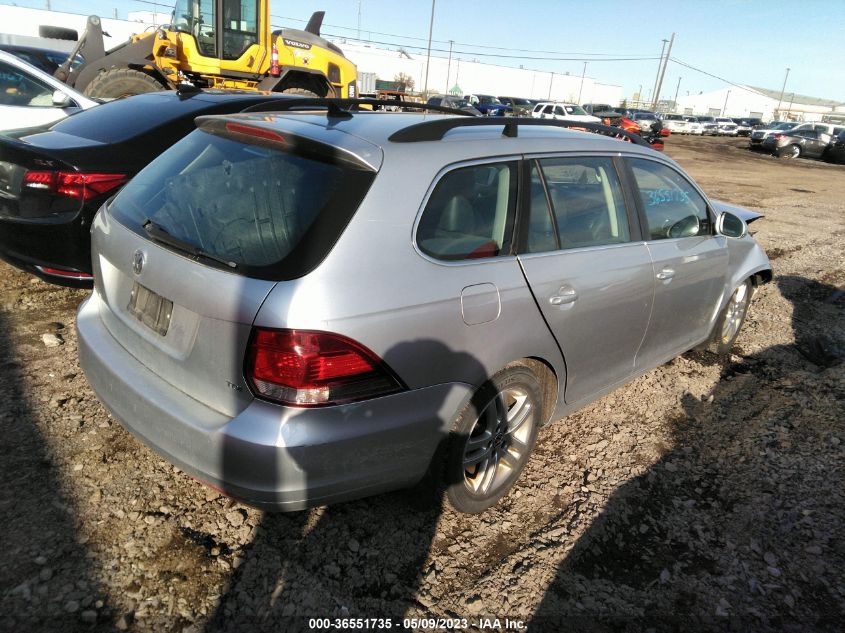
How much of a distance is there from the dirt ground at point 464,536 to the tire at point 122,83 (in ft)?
26.5

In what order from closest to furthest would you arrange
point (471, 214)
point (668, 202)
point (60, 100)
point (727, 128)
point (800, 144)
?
point (471, 214) < point (668, 202) < point (60, 100) < point (800, 144) < point (727, 128)

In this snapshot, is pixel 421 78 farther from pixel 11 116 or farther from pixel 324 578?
pixel 324 578

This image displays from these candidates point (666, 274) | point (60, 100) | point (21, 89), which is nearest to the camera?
point (666, 274)

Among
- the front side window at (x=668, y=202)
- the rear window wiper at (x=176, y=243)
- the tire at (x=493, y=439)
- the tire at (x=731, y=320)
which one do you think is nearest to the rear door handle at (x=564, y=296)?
the tire at (x=493, y=439)

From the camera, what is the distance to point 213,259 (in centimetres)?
213

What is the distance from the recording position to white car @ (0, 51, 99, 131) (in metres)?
6.82

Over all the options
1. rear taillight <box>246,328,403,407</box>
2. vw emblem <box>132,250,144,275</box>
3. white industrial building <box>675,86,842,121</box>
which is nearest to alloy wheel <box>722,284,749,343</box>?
rear taillight <box>246,328,403,407</box>

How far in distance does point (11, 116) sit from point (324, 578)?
6.89m

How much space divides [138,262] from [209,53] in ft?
38.4

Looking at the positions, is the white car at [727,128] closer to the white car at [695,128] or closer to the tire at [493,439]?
the white car at [695,128]

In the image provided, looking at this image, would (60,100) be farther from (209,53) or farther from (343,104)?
(209,53)

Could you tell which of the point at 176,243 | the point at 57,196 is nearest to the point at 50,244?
the point at 57,196

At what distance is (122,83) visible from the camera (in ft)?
34.5

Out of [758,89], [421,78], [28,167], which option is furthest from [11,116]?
[758,89]
